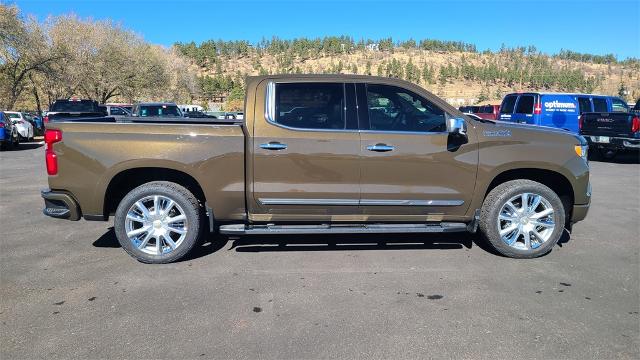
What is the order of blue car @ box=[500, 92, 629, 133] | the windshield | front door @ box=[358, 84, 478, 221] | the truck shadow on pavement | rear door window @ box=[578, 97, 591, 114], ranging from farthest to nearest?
the windshield → rear door window @ box=[578, 97, 591, 114] → blue car @ box=[500, 92, 629, 133] → the truck shadow on pavement → front door @ box=[358, 84, 478, 221]

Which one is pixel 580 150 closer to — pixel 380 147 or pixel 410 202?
pixel 410 202

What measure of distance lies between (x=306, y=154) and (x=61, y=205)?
8.39 ft

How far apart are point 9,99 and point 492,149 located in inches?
1450

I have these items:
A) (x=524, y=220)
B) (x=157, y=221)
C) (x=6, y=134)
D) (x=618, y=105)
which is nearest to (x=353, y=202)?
(x=524, y=220)

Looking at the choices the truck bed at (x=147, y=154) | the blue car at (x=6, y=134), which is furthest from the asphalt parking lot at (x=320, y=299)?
the blue car at (x=6, y=134)

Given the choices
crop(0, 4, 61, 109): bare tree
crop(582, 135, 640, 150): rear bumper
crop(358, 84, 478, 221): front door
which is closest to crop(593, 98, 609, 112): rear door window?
crop(582, 135, 640, 150): rear bumper

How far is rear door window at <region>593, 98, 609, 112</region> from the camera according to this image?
15609mm

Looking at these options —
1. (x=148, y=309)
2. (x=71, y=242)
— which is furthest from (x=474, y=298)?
(x=71, y=242)

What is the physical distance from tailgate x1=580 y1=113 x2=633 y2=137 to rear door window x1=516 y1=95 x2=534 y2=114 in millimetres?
1566

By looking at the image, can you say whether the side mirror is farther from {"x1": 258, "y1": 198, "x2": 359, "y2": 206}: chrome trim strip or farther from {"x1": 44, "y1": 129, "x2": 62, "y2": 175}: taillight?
{"x1": 44, "y1": 129, "x2": 62, "y2": 175}: taillight

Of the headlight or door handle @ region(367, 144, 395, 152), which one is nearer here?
door handle @ region(367, 144, 395, 152)

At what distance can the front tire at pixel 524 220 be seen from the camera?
491 cm

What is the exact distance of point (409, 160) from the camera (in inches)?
186

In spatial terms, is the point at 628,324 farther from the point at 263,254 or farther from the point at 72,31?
the point at 72,31
